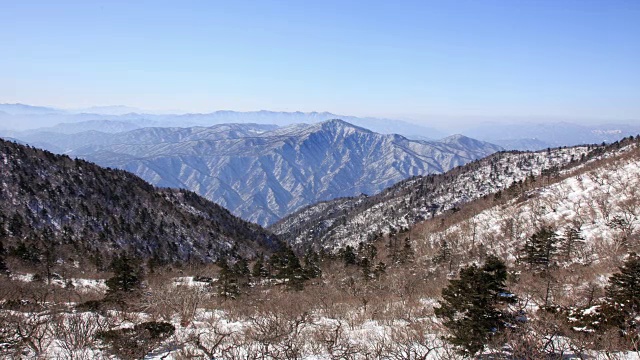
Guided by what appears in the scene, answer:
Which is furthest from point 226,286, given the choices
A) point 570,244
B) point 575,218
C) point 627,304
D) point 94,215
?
point 94,215

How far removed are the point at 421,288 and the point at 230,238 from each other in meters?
127

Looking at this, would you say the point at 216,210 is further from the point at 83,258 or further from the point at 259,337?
the point at 259,337

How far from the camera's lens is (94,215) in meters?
120

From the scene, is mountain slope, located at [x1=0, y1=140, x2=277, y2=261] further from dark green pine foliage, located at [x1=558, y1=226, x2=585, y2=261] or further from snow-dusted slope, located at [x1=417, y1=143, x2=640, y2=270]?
dark green pine foliage, located at [x1=558, y1=226, x2=585, y2=261]

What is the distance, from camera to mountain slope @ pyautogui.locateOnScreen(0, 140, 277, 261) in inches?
4173

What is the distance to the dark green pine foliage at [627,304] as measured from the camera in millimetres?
12891

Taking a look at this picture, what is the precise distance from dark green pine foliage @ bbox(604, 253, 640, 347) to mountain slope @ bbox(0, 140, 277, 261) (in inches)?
3913

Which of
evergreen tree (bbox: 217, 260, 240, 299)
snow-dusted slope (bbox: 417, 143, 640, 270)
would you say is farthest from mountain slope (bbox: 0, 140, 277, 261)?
snow-dusted slope (bbox: 417, 143, 640, 270)

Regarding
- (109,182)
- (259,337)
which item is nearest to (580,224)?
(259,337)

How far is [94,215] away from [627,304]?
454 ft

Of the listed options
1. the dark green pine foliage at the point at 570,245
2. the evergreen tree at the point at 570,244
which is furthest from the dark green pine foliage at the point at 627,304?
the evergreen tree at the point at 570,244

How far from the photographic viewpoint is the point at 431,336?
1438 cm

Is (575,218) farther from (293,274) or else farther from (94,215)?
(94,215)

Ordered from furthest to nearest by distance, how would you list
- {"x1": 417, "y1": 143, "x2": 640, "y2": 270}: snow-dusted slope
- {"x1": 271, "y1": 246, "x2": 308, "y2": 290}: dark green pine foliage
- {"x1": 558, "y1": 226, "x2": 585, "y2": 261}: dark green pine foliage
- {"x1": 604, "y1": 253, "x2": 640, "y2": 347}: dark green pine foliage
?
{"x1": 417, "y1": 143, "x2": 640, "y2": 270}: snow-dusted slope, {"x1": 558, "y1": 226, "x2": 585, "y2": 261}: dark green pine foliage, {"x1": 271, "y1": 246, "x2": 308, "y2": 290}: dark green pine foliage, {"x1": 604, "y1": 253, "x2": 640, "y2": 347}: dark green pine foliage
